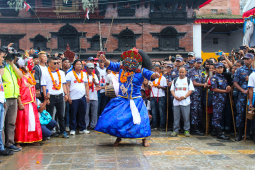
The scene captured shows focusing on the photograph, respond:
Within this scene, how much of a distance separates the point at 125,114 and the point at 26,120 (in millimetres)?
2291

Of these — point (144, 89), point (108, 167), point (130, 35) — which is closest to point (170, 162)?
point (108, 167)

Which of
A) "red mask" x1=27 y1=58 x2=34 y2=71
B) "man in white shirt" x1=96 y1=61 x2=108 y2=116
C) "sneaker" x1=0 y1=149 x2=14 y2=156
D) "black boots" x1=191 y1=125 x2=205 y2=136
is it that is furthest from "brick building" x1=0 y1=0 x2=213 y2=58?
"sneaker" x1=0 y1=149 x2=14 y2=156

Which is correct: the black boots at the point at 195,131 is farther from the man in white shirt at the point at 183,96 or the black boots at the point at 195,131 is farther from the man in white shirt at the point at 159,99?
the man in white shirt at the point at 159,99

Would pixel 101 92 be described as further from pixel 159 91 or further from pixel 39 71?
pixel 39 71

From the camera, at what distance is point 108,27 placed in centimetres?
1975

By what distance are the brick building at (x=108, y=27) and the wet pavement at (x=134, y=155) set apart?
13.5m

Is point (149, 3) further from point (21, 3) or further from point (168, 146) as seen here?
point (168, 146)

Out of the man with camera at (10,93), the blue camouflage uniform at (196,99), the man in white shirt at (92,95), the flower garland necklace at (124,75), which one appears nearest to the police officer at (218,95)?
the blue camouflage uniform at (196,99)

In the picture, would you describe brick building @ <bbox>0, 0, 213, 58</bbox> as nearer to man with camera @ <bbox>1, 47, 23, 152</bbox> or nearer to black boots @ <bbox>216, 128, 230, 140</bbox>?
black boots @ <bbox>216, 128, 230, 140</bbox>

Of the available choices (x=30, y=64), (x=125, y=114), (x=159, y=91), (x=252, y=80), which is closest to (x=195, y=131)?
(x=159, y=91)

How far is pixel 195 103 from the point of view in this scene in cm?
787

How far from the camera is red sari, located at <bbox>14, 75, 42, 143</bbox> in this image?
6062 mm

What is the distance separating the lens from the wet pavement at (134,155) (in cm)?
467

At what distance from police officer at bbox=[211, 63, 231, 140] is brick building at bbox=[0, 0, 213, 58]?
42.3ft
